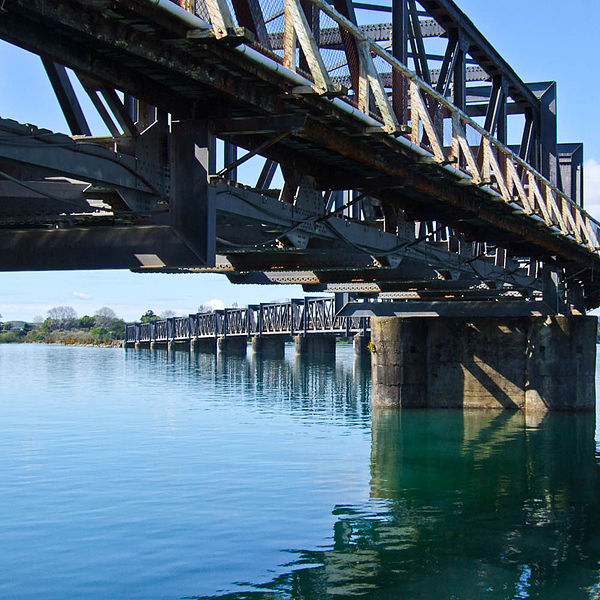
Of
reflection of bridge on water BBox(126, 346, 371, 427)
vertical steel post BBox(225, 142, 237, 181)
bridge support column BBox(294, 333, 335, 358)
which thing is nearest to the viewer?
vertical steel post BBox(225, 142, 237, 181)

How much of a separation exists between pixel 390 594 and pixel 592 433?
2408cm

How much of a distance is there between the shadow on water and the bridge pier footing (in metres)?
6.49

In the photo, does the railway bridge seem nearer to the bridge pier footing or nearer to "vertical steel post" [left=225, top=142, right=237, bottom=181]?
"vertical steel post" [left=225, top=142, right=237, bottom=181]

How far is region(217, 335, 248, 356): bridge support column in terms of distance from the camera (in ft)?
437

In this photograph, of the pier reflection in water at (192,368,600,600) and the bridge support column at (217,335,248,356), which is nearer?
the pier reflection in water at (192,368,600,600)

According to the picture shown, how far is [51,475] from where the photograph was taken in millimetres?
26859

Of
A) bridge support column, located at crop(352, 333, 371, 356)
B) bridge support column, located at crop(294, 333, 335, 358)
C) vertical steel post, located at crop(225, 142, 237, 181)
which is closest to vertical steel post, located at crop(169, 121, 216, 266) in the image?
vertical steel post, located at crop(225, 142, 237, 181)

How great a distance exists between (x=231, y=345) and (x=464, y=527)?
114 m

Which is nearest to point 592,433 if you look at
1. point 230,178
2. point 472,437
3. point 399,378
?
point 472,437

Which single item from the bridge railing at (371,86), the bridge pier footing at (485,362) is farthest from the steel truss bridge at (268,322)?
the bridge railing at (371,86)

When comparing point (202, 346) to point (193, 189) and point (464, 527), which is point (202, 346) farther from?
point (193, 189)

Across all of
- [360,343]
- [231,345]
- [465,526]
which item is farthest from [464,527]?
[231,345]

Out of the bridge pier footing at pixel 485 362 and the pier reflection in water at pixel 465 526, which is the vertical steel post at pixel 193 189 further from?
the bridge pier footing at pixel 485 362

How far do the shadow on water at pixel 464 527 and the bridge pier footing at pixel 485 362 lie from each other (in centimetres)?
649
